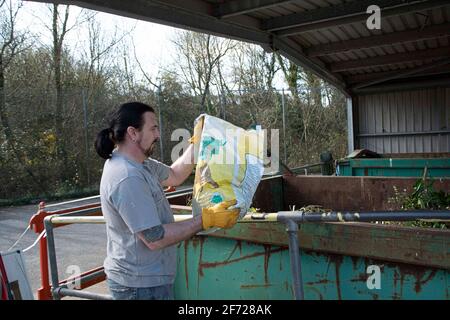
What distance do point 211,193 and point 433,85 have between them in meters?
8.79

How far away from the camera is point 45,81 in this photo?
1384cm

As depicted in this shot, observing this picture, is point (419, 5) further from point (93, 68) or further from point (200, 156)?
point (93, 68)

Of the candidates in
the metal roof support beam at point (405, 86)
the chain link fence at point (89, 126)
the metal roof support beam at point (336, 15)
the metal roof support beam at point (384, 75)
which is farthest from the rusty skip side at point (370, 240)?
the chain link fence at point (89, 126)

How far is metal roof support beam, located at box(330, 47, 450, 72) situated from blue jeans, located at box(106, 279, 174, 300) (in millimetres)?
7276

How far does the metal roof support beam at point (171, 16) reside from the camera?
3949mm

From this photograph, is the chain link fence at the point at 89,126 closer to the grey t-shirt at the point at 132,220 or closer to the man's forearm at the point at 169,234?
the grey t-shirt at the point at 132,220

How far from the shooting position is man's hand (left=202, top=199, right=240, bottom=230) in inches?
76.4

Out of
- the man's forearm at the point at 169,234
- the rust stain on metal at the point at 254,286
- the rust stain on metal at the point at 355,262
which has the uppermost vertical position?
the man's forearm at the point at 169,234

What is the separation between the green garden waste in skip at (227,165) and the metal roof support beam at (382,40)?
5.53 m

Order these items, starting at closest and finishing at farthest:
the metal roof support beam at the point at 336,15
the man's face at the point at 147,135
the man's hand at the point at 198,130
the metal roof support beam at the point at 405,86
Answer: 1. the man's face at the point at 147,135
2. the man's hand at the point at 198,130
3. the metal roof support beam at the point at 336,15
4. the metal roof support beam at the point at 405,86

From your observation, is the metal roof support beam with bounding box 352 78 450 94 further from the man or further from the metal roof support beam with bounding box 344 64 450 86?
the man

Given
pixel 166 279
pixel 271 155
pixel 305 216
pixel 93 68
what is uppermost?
pixel 93 68

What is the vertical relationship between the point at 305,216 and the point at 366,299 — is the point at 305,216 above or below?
above

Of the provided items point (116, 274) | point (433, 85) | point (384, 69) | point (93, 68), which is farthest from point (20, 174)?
point (116, 274)
